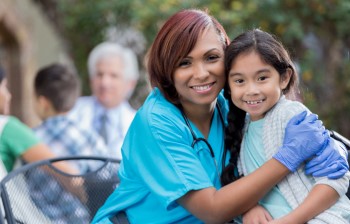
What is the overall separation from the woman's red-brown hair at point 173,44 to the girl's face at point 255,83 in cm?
17

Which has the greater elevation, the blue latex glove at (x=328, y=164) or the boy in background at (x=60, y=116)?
the blue latex glove at (x=328, y=164)

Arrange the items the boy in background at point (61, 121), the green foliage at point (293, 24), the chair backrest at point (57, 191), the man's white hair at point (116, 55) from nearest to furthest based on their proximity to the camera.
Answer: the chair backrest at point (57, 191), the boy in background at point (61, 121), the man's white hair at point (116, 55), the green foliage at point (293, 24)

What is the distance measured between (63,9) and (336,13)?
2.60m

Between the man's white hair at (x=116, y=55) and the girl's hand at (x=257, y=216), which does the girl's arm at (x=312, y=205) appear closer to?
the girl's hand at (x=257, y=216)

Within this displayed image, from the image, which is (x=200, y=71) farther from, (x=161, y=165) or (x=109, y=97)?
(x=109, y=97)

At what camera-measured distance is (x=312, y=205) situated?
2365 mm

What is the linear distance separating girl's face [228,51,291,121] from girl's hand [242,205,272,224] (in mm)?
308

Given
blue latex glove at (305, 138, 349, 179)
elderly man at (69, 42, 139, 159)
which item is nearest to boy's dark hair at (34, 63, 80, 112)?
elderly man at (69, 42, 139, 159)

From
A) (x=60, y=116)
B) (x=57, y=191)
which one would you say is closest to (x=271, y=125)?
(x=57, y=191)

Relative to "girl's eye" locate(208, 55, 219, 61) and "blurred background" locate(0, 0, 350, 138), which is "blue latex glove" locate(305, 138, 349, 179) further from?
"blurred background" locate(0, 0, 350, 138)

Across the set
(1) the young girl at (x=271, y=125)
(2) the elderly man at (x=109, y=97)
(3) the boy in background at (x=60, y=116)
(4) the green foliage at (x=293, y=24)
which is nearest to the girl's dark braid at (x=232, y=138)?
(1) the young girl at (x=271, y=125)

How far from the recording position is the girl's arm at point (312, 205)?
2.37m

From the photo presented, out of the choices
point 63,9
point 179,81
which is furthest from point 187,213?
point 63,9

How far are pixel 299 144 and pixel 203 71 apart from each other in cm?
42
